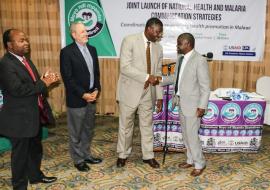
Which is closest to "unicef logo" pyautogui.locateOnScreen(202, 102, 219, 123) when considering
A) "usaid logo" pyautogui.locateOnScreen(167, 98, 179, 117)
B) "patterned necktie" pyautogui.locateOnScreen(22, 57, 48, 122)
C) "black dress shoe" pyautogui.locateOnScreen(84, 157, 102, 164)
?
"usaid logo" pyautogui.locateOnScreen(167, 98, 179, 117)

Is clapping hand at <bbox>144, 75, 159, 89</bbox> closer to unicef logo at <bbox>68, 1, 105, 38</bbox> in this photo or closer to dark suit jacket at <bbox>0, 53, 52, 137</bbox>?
dark suit jacket at <bbox>0, 53, 52, 137</bbox>

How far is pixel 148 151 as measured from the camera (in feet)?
13.6

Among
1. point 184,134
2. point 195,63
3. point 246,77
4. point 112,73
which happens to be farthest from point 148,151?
point 246,77

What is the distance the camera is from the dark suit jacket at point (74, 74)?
3627 mm

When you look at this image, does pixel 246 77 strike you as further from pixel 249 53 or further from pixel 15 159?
pixel 15 159

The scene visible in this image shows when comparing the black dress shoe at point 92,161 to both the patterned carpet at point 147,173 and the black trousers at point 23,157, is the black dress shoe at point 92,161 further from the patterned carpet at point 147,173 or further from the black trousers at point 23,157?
the black trousers at point 23,157

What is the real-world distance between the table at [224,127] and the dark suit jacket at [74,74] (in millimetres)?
1310

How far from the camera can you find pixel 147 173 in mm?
3967

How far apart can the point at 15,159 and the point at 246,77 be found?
496 cm

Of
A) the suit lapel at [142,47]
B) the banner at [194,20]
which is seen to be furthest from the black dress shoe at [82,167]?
the banner at [194,20]

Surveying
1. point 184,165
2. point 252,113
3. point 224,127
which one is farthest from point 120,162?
point 252,113

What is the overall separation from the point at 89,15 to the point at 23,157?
397 cm

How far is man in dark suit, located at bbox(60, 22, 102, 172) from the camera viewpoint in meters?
3.64

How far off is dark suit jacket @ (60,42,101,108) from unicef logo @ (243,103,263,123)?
2.31 metres
